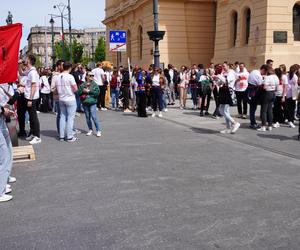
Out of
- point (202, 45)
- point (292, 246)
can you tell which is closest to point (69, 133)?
point (292, 246)

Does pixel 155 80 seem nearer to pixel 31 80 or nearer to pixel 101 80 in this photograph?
pixel 101 80

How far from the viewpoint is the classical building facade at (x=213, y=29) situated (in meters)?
21.2

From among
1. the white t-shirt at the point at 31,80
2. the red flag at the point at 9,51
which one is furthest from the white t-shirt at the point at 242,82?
the red flag at the point at 9,51

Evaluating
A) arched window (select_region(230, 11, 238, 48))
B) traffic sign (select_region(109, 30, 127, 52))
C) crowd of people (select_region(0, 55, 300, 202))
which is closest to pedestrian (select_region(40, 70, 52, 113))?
crowd of people (select_region(0, 55, 300, 202))

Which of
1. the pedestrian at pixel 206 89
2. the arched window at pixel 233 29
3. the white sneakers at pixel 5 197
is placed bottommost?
the white sneakers at pixel 5 197

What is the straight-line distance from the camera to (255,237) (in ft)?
13.7

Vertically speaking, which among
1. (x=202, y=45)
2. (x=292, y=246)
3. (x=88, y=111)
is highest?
(x=202, y=45)

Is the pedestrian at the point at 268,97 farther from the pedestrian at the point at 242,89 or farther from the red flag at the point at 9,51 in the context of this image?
the red flag at the point at 9,51

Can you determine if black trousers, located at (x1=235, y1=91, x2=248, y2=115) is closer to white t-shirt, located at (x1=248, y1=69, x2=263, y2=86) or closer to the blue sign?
white t-shirt, located at (x1=248, y1=69, x2=263, y2=86)

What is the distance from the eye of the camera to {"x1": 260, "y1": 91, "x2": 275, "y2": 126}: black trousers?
36.4 feet

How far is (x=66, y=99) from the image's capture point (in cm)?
962

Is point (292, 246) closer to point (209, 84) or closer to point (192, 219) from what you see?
point (192, 219)

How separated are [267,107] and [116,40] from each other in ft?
29.6

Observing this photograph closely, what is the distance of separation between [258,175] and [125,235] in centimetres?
307
